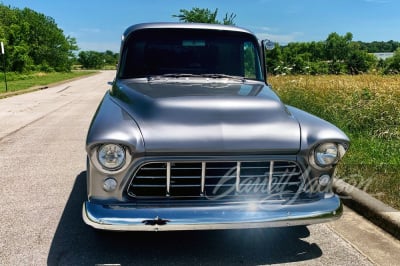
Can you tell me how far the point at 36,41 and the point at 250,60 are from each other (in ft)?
185

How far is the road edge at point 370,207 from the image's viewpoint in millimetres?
3498

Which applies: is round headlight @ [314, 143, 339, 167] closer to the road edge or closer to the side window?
the road edge

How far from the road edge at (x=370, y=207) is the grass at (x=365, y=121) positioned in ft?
0.52

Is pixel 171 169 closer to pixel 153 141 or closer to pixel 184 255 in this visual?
pixel 153 141

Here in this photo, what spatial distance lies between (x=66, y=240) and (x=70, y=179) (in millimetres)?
1858

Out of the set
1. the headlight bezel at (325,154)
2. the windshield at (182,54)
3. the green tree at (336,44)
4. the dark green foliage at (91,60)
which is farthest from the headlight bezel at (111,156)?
the dark green foliage at (91,60)

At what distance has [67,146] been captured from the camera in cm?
708

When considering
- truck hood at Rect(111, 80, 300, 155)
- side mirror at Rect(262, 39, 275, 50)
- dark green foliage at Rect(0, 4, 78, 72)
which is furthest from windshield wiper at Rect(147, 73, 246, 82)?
dark green foliage at Rect(0, 4, 78, 72)

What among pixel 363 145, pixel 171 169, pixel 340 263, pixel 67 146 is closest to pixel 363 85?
pixel 363 145

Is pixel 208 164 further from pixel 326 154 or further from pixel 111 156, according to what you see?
pixel 326 154

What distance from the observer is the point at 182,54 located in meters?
4.18

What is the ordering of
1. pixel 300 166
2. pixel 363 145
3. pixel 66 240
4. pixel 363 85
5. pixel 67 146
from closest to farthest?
pixel 300 166 → pixel 66 240 → pixel 363 145 → pixel 67 146 → pixel 363 85

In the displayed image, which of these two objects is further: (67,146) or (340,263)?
(67,146)

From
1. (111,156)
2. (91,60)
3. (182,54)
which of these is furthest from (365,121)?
(91,60)
